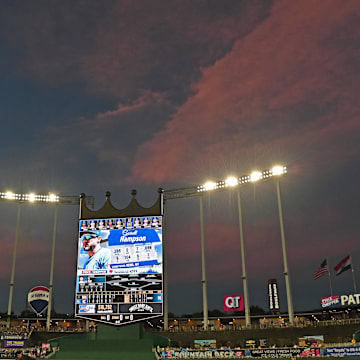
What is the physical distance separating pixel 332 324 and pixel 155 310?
2063cm

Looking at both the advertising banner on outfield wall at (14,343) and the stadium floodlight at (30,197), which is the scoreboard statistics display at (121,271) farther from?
the stadium floodlight at (30,197)

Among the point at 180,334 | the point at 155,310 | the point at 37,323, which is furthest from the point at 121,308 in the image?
the point at 37,323

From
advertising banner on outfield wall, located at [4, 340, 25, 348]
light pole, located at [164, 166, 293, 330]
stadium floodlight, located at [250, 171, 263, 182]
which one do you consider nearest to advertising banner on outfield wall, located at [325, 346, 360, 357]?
light pole, located at [164, 166, 293, 330]

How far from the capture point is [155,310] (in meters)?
47.8

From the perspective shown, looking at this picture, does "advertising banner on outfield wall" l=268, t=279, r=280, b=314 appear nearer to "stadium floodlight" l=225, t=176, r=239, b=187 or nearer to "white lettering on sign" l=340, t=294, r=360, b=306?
"white lettering on sign" l=340, t=294, r=360, b=306

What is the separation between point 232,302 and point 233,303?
0.19 meters

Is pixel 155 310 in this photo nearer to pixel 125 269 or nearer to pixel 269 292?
pixel 125 269

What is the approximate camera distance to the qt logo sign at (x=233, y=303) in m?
57.3

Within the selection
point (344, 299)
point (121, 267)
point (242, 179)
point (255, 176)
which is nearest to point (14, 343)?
point (121, 267)

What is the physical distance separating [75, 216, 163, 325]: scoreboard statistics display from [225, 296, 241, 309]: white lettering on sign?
1340cm

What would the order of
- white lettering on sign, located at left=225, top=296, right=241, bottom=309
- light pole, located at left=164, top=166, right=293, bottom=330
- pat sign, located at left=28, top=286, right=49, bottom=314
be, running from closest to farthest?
1. light pole, located at left=164, top=166, right=293, bottom=330
2. white lettering on sign, located at left=225, top=296, right=241, bottom=309
3. pat sign, located at left=28, top=286, right=49, bottom=314

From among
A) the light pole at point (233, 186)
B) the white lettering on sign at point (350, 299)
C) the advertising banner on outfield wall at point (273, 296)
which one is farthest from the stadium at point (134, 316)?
the advertising banner on outfield wall at point (273, 296)

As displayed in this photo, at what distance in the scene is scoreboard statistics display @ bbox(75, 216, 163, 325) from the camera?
4825 centimetres

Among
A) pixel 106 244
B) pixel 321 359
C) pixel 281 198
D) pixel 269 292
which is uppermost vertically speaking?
pixel 281 198
